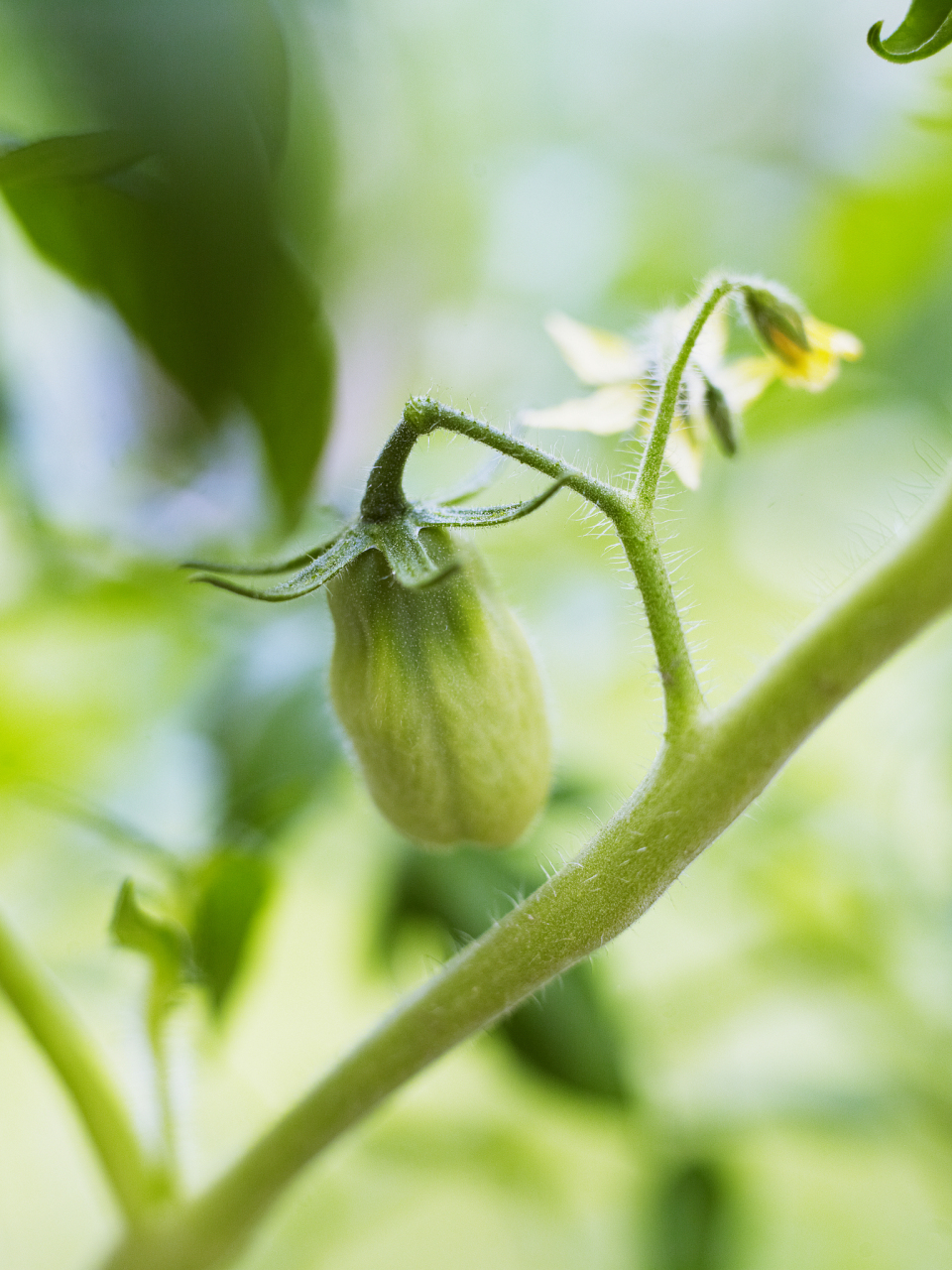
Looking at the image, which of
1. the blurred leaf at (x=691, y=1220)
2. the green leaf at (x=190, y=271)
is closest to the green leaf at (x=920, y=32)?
the green leaf at (x=190, y=271)

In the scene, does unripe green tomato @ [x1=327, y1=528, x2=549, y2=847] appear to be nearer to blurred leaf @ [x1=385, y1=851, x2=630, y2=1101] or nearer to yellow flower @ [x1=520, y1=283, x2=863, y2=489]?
yellow flower @ [x1=520, y1=283, x2=863, y2=489]

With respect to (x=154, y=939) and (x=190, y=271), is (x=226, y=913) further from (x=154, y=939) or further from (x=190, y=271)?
(x=190, y=271)

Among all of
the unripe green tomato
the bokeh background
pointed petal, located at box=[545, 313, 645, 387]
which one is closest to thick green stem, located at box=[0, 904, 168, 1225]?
the bokeh background

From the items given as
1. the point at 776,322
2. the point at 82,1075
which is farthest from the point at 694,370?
the point at 82,1075

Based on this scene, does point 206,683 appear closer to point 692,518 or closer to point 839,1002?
point 692,518

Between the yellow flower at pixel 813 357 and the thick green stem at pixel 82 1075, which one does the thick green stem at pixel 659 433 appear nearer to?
the yellow flower at pixel 813 357

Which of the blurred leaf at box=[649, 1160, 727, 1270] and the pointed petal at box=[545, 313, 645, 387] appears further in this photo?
the blurred leaf at box=[649, 1160, 727, 1270]
